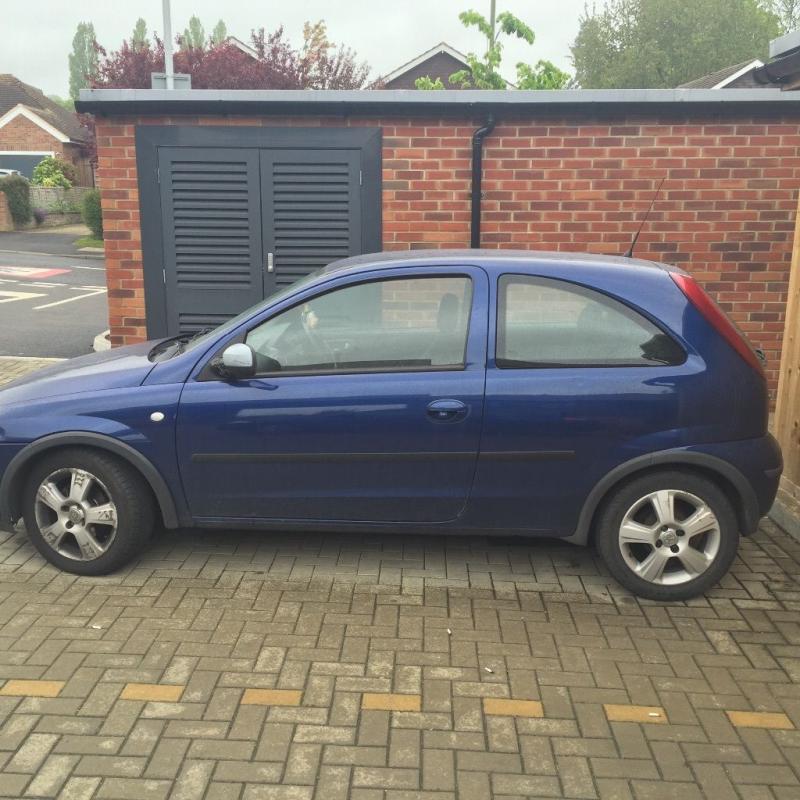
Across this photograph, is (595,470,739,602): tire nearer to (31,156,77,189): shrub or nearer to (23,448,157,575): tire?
(23,448,157,575): tire

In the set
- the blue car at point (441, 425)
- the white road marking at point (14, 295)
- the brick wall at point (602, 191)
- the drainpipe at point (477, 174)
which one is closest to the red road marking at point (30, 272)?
the white road marking at point (14, 295)

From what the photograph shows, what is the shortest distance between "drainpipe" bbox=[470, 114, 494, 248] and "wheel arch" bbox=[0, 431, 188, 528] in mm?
3974

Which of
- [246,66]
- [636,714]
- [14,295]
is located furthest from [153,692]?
[246,66]

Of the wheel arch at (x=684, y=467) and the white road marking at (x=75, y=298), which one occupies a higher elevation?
the wheel arch at (x=684, y=467)

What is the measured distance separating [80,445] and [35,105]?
5308cm

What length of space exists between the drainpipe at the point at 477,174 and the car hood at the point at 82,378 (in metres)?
3.47

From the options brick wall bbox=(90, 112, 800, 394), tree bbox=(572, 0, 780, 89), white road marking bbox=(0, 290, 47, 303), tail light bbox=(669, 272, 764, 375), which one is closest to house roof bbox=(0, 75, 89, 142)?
tree bbox=(572, 0, 780, 89)

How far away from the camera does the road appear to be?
11.9m

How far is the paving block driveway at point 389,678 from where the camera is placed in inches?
112

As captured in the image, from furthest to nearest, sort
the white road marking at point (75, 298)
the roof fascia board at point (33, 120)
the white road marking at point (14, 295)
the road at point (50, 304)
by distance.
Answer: the roof fascia board at point (33, 120)
the white road marking at point (14, 295)
the white road marking at point (75, 298)
the road at point (50, 304)

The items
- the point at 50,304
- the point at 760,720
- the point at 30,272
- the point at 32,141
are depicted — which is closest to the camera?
the point at 760,720

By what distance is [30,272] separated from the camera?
74.9ft

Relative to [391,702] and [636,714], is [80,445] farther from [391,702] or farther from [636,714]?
[636,714]

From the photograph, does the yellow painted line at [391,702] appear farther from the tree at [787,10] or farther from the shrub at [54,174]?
the tree at [787,10]
